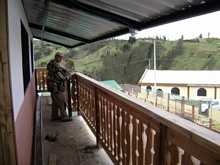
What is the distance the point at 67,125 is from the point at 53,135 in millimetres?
530

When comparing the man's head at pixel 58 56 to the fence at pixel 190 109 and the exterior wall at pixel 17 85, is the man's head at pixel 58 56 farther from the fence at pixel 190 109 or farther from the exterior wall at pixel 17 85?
the exterior wall at pixel 17 85

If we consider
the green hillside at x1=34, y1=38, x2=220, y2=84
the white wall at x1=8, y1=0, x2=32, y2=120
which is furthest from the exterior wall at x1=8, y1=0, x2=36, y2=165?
the green hillside at x1=34, y1=38, x2=220, y2=84

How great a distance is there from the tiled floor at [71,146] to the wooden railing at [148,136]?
0.21m

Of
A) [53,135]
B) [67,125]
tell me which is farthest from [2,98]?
[67,125]

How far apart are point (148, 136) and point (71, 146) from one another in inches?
77.4

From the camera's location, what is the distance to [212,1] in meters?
1.75

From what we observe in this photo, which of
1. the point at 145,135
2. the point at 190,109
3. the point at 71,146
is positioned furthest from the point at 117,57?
the point at 145,135

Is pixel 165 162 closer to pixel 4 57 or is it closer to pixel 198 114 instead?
pixel 4 57

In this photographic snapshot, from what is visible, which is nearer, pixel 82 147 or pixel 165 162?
pixel 165 162

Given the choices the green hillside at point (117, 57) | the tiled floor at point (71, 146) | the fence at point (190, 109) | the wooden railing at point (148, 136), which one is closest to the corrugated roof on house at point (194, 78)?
the fence at point (190, 109)

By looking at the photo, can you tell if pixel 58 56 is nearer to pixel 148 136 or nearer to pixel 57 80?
pixel 57 80

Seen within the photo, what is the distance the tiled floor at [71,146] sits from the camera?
285cm

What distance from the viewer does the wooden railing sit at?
1045 millimetres

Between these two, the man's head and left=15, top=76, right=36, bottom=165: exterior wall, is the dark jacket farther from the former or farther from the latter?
left=15, top=76, right=36, bottom=165: exterior wall
